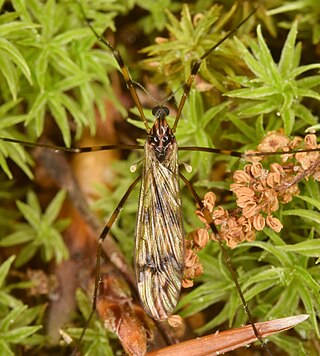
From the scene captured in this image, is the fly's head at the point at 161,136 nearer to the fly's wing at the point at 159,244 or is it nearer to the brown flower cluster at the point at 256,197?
the fly's wing at the point at 159,244

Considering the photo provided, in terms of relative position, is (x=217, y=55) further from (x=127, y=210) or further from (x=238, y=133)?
(x=127, y=210)

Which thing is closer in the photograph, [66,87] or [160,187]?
[160,187]

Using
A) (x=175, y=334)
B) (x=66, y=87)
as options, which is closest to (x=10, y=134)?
(x=66, y=87)

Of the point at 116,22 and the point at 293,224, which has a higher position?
the point at 116,22

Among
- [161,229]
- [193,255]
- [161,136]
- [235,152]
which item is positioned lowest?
[193,255]

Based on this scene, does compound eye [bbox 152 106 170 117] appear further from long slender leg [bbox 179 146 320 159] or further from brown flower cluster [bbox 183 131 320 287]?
brown flower cluster [bbox 183 131 320 287]

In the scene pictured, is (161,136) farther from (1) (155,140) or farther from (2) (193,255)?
(2) (193,255)

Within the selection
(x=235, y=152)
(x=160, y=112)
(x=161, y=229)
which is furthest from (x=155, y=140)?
(x=161, y=229)

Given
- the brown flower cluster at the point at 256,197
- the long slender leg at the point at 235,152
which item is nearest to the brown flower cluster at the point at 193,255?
the brown flower cluster at the point at 256,197
